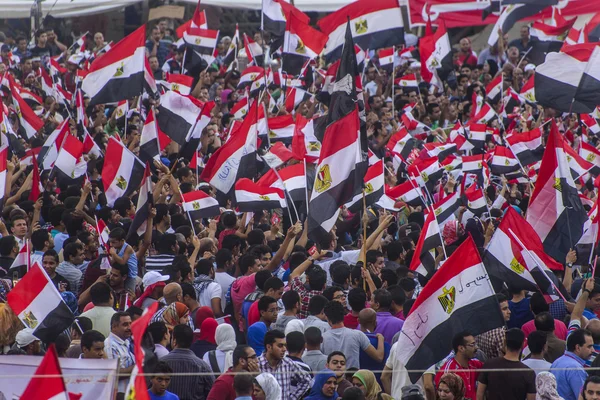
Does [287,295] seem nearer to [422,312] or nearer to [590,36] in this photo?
[422,312]

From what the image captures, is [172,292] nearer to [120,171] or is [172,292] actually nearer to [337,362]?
[337,362]

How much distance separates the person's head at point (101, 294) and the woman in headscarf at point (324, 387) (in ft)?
7.20

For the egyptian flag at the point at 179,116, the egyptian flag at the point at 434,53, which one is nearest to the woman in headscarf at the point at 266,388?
the egyptian flag at the point at 179,116

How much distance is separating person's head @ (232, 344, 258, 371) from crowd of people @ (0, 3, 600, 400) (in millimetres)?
10

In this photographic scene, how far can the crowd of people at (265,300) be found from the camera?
9141 millimetres

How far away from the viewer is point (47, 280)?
9.53 m

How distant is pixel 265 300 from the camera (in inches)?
411

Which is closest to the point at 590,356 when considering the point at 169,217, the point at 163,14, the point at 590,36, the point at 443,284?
the point at 443,284

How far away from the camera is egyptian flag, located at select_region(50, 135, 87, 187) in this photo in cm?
1623

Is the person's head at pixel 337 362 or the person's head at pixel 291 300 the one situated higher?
the person's head at pixel 337 362

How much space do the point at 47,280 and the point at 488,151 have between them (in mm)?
10155

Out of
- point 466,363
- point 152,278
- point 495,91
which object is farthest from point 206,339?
point 495,91

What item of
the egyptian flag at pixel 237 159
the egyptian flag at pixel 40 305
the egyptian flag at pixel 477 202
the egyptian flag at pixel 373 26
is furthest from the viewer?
the egyptian flag at pixel 373 26

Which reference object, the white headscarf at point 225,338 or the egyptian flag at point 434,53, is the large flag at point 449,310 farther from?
the egyptian flag at point 434,53
